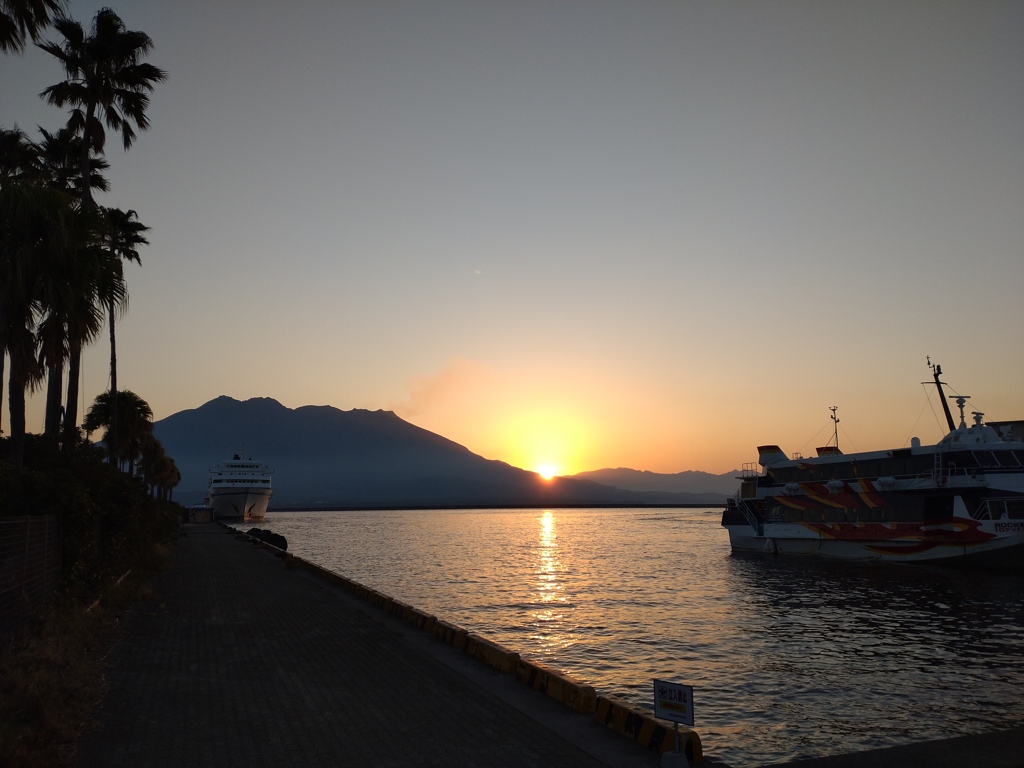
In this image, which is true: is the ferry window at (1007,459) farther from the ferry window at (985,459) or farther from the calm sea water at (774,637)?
the calm sea water at (774,637)

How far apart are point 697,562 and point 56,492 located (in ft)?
155

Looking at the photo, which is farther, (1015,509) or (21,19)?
(1015,509)

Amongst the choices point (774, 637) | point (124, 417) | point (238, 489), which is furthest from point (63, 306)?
point (238, 489)

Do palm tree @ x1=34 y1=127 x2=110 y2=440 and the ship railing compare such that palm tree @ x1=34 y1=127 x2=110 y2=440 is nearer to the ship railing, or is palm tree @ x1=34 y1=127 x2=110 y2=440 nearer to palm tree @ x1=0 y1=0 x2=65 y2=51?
palm tree @ x1=0 y1=0 x2=65 y2=51

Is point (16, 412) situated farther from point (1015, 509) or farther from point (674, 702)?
point (1015, 509)

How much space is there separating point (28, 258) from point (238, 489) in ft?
396

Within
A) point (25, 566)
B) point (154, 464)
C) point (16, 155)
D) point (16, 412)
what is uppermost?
point (16, 155)

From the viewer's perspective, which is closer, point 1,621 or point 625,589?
point 1,621

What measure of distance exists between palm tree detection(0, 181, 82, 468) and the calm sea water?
1535 cm

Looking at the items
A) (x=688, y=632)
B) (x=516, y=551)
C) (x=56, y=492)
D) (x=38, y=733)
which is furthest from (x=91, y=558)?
(x=516, y=551)

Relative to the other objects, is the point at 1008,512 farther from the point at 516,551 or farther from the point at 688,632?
the point at 516,551

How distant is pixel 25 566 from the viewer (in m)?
13.9

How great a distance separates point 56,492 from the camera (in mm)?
17031

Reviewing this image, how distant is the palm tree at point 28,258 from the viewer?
631 inches
